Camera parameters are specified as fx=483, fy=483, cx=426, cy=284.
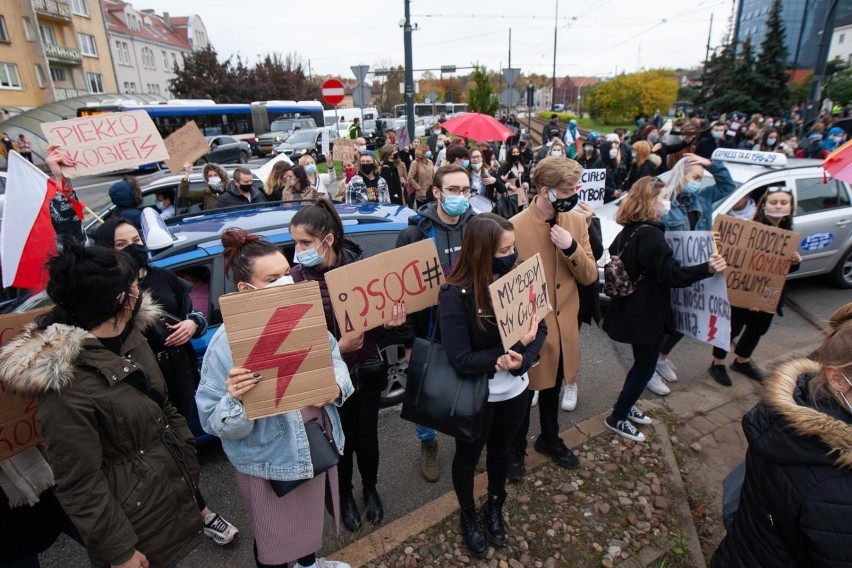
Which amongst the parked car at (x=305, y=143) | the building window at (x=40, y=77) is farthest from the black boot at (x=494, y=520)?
the building window at (x=40, y=77)

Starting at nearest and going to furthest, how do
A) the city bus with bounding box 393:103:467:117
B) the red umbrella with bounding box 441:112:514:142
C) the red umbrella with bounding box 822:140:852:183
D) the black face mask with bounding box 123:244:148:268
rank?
the black face mask with bounding box 123:244:148:268, the red umbrella with bounding box 822:140:852:183, the red umbrella with bounding box 441:112:514:142, the city bus with bounding box 393:103:467:117

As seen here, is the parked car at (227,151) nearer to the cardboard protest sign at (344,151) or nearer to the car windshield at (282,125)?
the car windshield at (282,125)

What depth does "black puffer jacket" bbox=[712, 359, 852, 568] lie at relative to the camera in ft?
4.55

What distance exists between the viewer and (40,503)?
210cm

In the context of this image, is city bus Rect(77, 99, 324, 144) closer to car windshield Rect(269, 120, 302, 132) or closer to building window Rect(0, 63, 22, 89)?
car windshield Rect(269, 120, 302, 132)

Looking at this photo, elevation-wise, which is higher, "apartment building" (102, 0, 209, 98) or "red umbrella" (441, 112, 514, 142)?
"apartment building" (102, 0, 209, 98)

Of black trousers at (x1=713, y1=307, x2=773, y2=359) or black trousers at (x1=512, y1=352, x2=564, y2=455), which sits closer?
black trousers at (x1=512, y1=352, x2=564, y2=455)

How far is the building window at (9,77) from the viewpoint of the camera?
3116 centimetres

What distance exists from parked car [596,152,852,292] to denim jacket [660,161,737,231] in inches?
43.0

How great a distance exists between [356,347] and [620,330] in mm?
2028

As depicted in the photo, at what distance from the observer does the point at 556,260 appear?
3076mm

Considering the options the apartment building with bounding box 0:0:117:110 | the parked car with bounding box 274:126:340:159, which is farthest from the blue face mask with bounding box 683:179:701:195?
the apartment building with bounding box 0:0:117:110

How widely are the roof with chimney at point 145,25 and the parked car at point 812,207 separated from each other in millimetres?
51823

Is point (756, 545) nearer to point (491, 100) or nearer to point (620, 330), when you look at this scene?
point (620, 330)
